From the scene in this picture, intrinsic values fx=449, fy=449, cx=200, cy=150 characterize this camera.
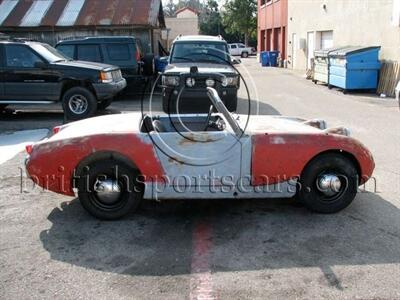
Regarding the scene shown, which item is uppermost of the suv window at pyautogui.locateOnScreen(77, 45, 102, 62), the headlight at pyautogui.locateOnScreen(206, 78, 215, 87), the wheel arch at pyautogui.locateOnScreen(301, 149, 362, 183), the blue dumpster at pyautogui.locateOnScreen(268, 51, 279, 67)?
the blue dumpster at pyautogui.locateOnScreen(268, 51, 279, 67)

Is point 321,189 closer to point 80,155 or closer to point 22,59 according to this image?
point 80,155

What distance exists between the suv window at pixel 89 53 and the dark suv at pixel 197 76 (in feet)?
11.5

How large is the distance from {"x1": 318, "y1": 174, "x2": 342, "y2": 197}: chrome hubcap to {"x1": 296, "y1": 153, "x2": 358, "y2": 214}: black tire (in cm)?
2

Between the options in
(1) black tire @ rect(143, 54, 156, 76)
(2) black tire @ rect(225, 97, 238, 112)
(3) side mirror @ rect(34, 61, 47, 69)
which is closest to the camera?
(2) black tire @ rect(225, 97, 238, 112)

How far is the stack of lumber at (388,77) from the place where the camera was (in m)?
14.7

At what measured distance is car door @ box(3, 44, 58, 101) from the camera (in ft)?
33.8

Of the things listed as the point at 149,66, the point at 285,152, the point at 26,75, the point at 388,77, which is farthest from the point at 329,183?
the point at 388,77

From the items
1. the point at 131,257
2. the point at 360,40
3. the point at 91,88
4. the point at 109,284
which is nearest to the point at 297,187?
the point at 131,257

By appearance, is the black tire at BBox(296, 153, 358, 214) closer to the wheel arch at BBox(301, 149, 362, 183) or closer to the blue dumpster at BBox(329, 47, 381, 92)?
the wheel arch at BBox(301, 149, 362, 183)

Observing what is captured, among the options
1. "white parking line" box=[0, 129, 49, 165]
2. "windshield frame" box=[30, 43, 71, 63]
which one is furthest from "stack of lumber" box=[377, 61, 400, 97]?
"white parking line" box=[0, 129, 49, 165]

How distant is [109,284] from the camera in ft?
11.1

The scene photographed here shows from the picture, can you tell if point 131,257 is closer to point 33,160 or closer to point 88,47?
point 33,160

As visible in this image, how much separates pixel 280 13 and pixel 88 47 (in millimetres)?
21627

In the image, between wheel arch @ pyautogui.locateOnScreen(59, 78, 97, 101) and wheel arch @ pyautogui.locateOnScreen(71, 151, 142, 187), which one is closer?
wheel arch @ pyautogui.locateOnScreen(71, 151, 142, 187)
